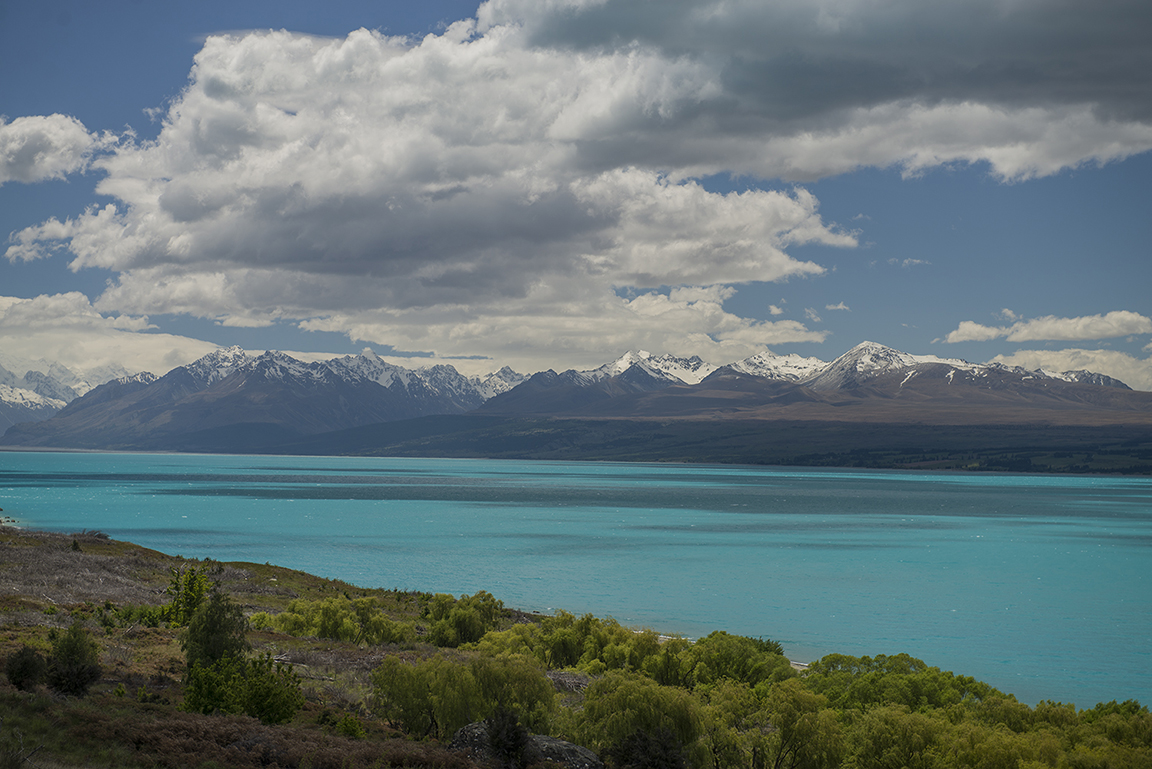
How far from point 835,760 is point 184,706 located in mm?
18645

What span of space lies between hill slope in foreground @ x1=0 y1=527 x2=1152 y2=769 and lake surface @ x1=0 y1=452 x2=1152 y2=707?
55.6ft

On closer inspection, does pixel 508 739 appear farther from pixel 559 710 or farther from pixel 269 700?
pixel 269 700

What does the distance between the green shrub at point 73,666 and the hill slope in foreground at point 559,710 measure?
56 centimetres

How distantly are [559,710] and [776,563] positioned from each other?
217 ft

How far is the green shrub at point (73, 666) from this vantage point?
2402 cm

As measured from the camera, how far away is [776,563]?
88250 millimetres

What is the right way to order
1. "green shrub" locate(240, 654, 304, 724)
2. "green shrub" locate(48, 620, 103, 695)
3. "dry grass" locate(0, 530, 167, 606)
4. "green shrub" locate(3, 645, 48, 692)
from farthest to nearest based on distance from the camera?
"dry grass" locate(0, 530, 167, 606), "green shrub" locate(48, 620, 103, 695), "green shrub" locate(3, 645, 48, 692), "green shrub" locate(240, 654, 304, 724)

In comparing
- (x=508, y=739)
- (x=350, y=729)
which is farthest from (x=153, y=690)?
(x=508, y=739)

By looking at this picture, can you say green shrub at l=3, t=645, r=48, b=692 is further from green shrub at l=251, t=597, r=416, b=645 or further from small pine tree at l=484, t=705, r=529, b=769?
green shrub at l=251, t=597, r=416, b=645

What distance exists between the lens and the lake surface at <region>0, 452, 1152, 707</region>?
53781mm

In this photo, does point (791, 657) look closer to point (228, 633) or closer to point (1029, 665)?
point (1029, 665)

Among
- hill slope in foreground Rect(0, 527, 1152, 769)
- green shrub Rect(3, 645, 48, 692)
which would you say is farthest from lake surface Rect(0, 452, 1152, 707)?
green shrub Rect(3, 645, 48, 692)

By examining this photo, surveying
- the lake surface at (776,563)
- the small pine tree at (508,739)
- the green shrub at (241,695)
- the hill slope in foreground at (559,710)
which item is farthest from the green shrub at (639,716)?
the lake surface at (776,563)

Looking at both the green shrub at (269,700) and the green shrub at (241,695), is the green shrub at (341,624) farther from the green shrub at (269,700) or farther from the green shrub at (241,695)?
the green shrub at (269,700)
